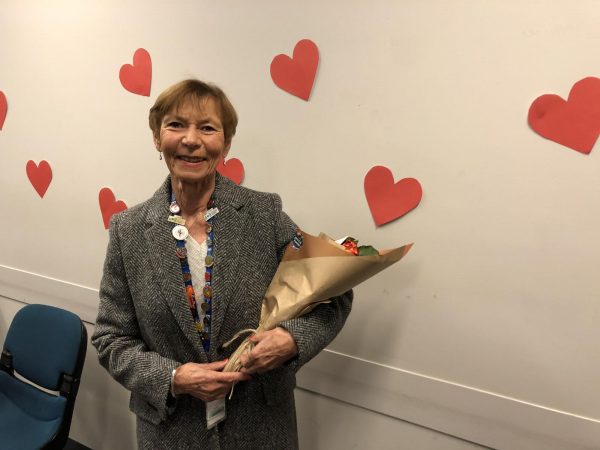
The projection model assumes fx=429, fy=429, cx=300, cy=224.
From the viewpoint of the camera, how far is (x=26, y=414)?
1785 mm

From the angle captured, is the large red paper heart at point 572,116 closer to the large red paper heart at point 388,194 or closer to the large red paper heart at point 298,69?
the large red paper heart at point 388,194

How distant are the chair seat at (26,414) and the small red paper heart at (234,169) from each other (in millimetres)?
1107

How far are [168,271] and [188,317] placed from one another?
0.12 metres

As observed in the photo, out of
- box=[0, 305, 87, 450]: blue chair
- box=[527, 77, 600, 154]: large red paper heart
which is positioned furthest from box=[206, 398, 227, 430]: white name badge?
box=[527, 77, 600, 154]: large red paper heart

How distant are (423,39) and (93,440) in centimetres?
228

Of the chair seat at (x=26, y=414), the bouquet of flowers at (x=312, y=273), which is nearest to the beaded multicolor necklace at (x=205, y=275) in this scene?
the bouquet of flowers at (x=312, y=273)

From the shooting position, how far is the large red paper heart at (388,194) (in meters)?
1.21

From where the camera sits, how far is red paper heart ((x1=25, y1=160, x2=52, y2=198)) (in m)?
1.91

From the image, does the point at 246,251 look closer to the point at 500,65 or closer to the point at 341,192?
the point at 341,192

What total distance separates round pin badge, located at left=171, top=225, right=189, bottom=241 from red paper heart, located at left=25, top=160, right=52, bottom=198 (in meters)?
1.19

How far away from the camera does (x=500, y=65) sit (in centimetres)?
107

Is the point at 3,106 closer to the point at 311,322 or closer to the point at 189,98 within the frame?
the point at 189,98

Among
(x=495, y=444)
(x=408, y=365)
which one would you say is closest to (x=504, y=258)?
(x=408, y=365)

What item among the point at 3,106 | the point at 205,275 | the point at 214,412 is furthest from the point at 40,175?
the point at 214,412
